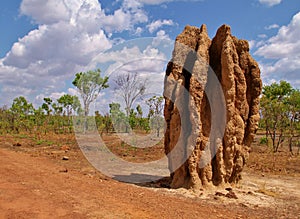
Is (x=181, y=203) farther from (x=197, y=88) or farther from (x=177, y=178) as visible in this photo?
(x=197, y=88)

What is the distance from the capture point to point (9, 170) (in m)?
9.32

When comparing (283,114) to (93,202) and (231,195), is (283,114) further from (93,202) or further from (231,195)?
(93,202)

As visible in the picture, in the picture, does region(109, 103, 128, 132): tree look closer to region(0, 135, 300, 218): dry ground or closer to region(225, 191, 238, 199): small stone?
region(0, 135, 300, 218): dry ground

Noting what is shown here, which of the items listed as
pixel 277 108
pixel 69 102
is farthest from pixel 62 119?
pixel 277 108

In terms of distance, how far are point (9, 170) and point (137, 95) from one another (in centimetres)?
1586

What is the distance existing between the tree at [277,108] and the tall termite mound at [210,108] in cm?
1229

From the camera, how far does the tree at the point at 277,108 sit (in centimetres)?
2023

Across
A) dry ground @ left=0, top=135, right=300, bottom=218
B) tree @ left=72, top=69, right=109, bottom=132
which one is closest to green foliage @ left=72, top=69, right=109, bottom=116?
tree @ left=72, top=69, right=109, bottom=132

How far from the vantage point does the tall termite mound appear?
27.6 feet

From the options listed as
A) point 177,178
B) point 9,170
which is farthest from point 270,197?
point 9,170

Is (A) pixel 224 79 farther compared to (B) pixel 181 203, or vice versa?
(A) pixel 224 79

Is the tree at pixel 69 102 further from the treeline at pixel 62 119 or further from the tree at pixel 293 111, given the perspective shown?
the tree at pixel 293 111

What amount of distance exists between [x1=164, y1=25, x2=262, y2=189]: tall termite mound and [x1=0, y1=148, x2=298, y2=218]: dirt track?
4.19 ft

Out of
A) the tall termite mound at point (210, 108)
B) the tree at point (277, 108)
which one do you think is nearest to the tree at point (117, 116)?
the tree at point (277, 108)
